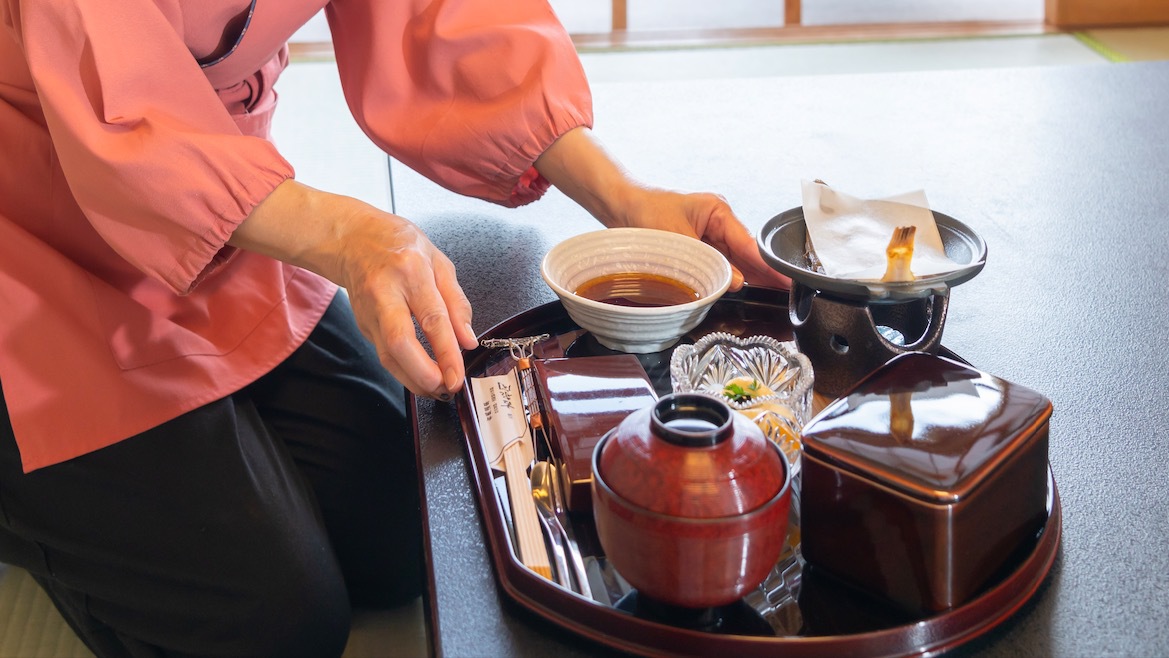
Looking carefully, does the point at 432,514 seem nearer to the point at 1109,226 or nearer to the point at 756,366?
the point at 756,366

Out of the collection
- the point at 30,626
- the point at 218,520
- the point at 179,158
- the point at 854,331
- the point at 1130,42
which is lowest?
the point at 30,626

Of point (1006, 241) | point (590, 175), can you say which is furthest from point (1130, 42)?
point (590, 175)

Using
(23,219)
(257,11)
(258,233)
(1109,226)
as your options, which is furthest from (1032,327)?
(23,219)

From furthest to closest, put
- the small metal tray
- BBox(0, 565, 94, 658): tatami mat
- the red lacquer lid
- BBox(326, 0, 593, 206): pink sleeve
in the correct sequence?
BBox(0, 565, 94, 658): tatami mat
BBox(326, 0, 593, 206): pink sleeve
the small metal tray
the red lacquer lid

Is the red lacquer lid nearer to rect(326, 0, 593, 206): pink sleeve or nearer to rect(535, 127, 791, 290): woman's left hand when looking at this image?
rect(535, 127, 791, 290): woman's left hand

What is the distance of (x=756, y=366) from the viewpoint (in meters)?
0.88

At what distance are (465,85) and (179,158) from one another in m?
0.40

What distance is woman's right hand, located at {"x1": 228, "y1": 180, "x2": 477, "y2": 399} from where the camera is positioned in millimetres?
860

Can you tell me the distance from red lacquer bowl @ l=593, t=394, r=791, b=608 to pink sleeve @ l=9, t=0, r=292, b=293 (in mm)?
519

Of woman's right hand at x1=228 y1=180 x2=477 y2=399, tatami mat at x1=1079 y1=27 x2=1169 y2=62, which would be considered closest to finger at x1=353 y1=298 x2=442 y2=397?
woman's right hand at x1=228 y1=180 x2=477 y2=399

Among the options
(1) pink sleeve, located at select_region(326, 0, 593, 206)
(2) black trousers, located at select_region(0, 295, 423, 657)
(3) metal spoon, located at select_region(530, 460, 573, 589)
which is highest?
(1) pink sleeve, located at select_region(326, 0, 593, 206)

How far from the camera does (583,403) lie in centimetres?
82

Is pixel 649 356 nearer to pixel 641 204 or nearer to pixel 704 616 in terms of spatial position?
pixel 641 204

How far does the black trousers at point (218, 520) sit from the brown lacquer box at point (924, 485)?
521mm
